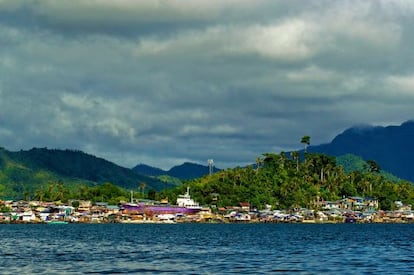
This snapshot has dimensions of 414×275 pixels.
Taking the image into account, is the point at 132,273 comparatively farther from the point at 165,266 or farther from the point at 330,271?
the point at 330,271

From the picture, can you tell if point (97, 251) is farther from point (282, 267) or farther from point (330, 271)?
point (330, 271)

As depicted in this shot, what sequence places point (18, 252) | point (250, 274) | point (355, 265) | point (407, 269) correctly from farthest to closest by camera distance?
point (18, 252) → point (355, 265) → point (407, 269) → point (250, 274)

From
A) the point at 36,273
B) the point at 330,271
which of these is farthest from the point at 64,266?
the point at 330,271

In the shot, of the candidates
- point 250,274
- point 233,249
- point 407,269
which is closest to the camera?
point 250,274

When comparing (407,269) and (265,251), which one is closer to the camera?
(407,269)

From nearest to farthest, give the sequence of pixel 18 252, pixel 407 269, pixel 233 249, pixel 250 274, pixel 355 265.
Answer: pixel 250 274 → pixel 407 269 → pixel 355 265 → pixel 18 252 → pixel 233 249

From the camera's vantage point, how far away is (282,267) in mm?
80562

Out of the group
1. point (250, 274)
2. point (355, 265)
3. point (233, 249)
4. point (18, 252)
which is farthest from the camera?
point (233, 249)

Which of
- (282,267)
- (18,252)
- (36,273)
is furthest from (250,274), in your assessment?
(18,252)

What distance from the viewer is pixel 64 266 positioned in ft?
265

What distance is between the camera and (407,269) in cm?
7856

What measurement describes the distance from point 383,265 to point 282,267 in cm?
1342

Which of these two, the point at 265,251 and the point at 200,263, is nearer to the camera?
the point at 200,263

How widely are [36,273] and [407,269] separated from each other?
42.5 m
